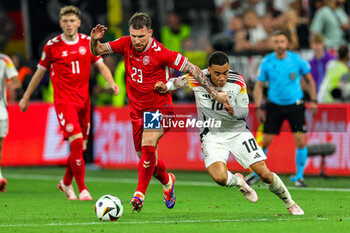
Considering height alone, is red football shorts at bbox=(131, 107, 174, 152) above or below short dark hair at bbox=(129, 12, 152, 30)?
below

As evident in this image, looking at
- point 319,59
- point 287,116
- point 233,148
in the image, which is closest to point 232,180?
point 233,148

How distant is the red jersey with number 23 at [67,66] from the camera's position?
1328cm

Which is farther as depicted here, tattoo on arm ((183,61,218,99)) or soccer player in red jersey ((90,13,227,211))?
soccer player in red jersey ((90,13,227,211))

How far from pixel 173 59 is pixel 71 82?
2.61 meters

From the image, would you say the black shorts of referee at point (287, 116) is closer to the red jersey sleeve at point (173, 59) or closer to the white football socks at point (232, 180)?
the red jersey sleeve at point (173, 59)

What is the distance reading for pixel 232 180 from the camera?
10.6 meters

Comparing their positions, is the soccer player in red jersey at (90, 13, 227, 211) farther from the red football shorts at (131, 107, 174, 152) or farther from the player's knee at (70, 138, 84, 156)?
the player's knee at (70, 138, 84, 156)

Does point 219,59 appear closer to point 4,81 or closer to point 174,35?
point 4,81

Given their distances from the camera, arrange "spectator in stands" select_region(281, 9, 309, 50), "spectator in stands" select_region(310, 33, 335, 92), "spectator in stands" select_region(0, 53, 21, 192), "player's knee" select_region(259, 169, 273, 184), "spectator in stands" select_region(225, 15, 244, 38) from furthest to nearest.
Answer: "spectator in stands" select_region(225, 15, 244, 38) < "spectator in stands" select_region(281, 9, 309, 50) < "spectator in stands" select_region(310, 33, 335, 92) < "spectator in stands" select_region(0, 53, 21, 192) < "player's knee" select_region(259, 169, 273, 184)

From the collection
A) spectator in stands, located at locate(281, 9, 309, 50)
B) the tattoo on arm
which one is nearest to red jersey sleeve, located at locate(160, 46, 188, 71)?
the tattoo on arm

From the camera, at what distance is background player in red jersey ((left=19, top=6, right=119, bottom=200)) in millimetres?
13188

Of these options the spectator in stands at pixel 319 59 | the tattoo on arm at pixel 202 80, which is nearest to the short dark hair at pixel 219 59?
the tattoo on arm at pixel 202 80

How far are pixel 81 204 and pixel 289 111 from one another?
4326mm

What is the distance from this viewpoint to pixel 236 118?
10.7 m
